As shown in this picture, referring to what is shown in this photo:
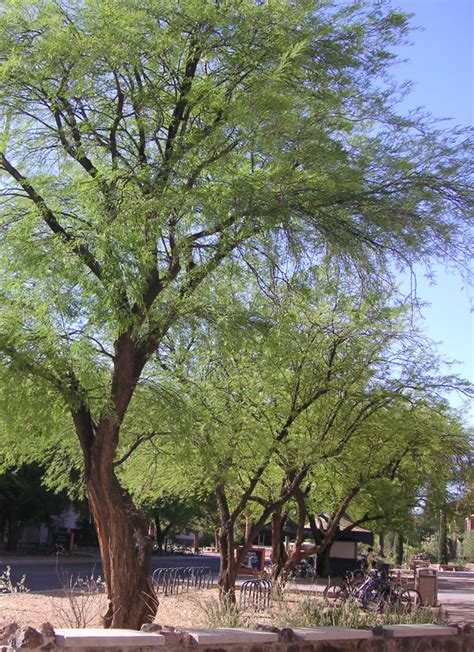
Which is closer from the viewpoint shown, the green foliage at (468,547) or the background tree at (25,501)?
the background tree at (25,501)

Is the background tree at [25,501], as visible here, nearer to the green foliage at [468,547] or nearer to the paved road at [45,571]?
the paved road at [45,571]

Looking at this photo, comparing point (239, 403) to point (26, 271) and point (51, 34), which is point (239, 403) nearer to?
point (26, 271)

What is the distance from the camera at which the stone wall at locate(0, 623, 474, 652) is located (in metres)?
6.71

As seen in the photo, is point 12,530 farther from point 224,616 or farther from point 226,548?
point 224,616

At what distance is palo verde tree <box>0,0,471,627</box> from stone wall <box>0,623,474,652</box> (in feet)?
10.5

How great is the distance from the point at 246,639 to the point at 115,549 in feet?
10.8

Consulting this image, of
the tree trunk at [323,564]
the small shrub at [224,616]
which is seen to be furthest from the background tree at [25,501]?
the small shrub at [224,616]

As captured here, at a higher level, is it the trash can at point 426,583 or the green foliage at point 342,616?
the trash can at point 426,583

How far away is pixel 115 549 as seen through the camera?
10.7 m

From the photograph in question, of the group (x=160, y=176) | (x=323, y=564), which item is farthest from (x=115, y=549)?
(x=323, y=564)

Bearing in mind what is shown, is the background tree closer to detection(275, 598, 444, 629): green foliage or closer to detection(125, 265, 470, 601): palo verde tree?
detection(125, 265, 470, 601): palo verde tree

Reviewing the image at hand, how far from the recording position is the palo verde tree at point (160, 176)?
938 centimetres

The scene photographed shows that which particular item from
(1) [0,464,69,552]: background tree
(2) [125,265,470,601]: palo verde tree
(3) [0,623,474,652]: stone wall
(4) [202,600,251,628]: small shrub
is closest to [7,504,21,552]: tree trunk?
(1) [0,464,69,552]: background tree

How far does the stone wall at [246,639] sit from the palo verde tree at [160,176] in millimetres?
3186
